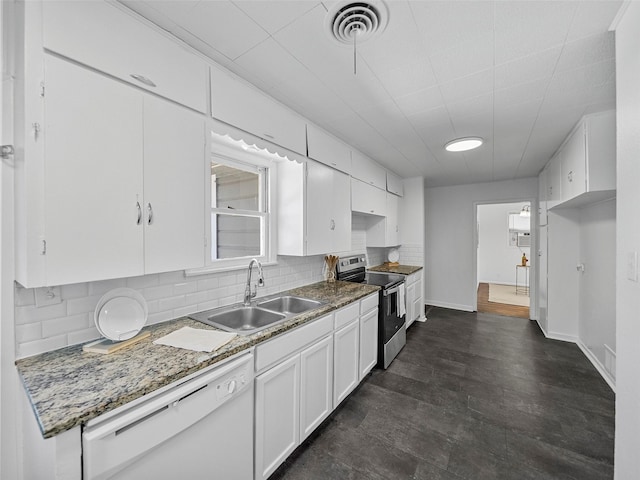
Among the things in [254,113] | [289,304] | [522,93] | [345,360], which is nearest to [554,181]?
[522,93]

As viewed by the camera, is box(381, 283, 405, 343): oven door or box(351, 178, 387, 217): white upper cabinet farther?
box(351, 178, 387, 217): white upper cabinet

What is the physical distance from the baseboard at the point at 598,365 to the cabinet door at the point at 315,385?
271cm

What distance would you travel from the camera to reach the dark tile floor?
1635 mm

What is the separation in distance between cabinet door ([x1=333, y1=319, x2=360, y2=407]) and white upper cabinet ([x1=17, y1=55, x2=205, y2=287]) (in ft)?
4.26

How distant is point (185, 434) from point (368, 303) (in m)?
1.79

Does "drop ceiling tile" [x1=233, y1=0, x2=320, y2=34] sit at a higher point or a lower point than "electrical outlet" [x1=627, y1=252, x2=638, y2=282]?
higher

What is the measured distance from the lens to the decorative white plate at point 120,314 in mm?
1235

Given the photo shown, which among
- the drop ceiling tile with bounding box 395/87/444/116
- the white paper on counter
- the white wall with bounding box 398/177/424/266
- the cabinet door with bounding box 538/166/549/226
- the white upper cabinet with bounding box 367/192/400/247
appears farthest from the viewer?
the white wall with bounding box 398/177/424/266

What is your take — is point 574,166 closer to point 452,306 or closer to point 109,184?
point 452,306

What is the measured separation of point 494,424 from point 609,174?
2208mm

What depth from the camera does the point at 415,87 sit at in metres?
1.83

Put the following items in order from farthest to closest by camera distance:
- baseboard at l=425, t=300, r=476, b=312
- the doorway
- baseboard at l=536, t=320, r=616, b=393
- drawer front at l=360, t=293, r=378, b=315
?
1. the doorway
2. baseboard at l=425, t=300, r=476, b=312
3. baseboard at l=536, t=320, r=616, b=393
4. drawer front at l=360, t=293, r=378, b=315

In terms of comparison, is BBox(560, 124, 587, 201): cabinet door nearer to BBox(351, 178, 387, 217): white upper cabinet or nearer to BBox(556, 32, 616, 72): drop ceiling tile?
BBox(556, 32, 616, 72): drop ceiling tile

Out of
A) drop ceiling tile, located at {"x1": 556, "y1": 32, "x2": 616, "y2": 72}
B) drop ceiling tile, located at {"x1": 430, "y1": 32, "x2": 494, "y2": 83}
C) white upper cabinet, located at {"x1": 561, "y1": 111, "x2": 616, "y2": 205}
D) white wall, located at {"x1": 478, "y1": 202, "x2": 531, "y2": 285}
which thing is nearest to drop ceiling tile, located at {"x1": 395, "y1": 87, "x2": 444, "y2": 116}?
drop ceiling tile, located at {"x1": 430, "y1": 32, "x2": 494, "y2": 83}
